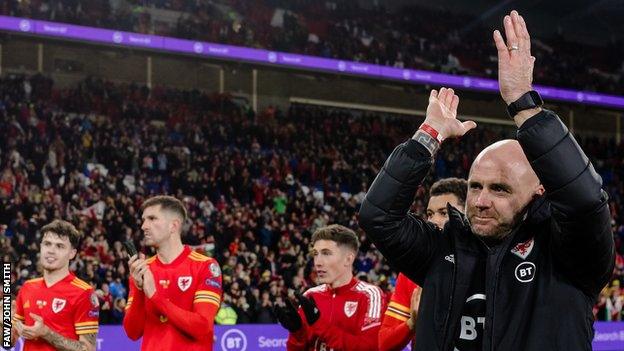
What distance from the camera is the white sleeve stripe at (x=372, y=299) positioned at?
5.53 m

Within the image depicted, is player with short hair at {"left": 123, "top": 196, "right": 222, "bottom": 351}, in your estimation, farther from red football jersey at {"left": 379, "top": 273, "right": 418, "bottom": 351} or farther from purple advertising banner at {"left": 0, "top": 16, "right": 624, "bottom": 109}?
purple advertising banner at {"left": 0, "top": 16, "right": 624, "bottom": 109}

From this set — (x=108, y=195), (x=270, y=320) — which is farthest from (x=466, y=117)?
(x=270, y=320)

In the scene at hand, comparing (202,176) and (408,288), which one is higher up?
(408,288)

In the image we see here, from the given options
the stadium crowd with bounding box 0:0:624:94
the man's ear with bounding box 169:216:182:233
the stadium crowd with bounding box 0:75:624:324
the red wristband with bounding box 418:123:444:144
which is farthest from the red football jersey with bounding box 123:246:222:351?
the stadium crowd with bounding box 0:0:624:94

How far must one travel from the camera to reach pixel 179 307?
5340 mm

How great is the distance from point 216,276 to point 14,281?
8.73m

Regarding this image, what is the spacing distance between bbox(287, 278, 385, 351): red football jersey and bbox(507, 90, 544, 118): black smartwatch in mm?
3120

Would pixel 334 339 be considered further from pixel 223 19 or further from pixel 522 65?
pixel 223 19

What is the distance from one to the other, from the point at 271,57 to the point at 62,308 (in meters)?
20.5

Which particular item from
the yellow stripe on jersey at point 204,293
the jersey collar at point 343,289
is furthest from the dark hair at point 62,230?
the jersey collar at point 343,289

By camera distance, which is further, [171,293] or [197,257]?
[197,257]

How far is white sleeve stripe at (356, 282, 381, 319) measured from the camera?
5.53 m

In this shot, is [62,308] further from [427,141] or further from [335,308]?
[427,141]

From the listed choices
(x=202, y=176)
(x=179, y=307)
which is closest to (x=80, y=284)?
(x=179, y=307)
